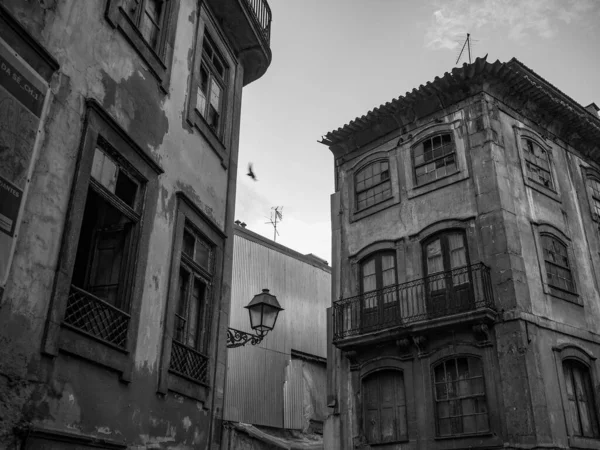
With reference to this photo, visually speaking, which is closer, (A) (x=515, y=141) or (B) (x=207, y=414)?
(B) (x=207, y=414)

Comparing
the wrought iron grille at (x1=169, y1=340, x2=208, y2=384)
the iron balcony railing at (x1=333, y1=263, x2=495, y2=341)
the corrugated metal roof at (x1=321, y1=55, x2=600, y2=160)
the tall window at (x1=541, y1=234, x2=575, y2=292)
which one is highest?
the corrugated metal roof at (x1=321, y1=55, x2=600, y2=160)

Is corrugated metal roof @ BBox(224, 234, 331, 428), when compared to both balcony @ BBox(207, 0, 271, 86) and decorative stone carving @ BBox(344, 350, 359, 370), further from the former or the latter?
balcony @ BBox(207, 0, 271, 86)

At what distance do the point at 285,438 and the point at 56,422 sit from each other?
15.5 meters

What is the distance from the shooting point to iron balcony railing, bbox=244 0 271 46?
437 inches

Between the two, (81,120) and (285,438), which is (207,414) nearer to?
(81,120)

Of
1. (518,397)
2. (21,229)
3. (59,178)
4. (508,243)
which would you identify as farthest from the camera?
(508,243)

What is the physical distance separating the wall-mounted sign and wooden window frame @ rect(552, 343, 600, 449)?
13329 millimetres

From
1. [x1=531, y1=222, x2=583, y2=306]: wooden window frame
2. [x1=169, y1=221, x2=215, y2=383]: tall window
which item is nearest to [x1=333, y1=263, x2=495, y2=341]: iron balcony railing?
[x1=531, y1=222, x2=583, y2=306]: wooden window frame

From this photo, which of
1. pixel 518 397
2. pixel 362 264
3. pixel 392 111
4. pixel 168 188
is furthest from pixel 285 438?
pixel 168 188

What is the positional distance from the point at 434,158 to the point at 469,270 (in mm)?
4227

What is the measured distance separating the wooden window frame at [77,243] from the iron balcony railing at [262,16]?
4.96 meters

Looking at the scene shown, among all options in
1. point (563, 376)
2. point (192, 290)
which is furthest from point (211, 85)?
point (563, 376)

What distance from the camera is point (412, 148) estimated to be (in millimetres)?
18594

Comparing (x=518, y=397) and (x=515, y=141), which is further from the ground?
(x=515, y=141)
